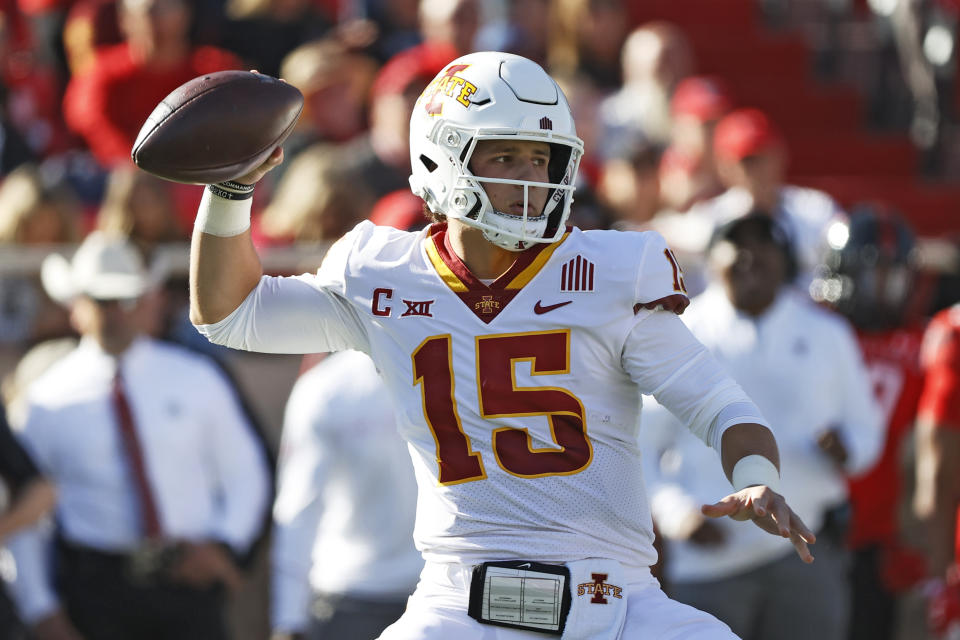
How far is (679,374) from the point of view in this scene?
3684 mm

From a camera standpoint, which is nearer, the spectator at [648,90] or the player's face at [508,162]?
the player's face at [508,162]

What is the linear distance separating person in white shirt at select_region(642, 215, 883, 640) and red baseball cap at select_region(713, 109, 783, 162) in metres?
1.28

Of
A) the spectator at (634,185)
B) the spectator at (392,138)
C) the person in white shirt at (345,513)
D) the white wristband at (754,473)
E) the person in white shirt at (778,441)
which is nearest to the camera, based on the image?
the white wristband at (754,473)

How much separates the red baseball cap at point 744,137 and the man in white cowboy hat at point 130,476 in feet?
8.25

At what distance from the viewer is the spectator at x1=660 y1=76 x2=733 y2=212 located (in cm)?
798

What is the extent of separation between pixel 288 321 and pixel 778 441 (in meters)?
2.69

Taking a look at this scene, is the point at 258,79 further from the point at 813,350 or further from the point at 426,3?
the point at 426,3

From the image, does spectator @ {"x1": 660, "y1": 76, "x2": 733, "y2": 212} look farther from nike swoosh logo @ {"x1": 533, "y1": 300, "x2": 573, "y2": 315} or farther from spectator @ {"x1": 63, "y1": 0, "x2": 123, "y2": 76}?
nike swoosh logo @ {"x1": 533, "y1": 300, "x2": 573, "y2": 315}

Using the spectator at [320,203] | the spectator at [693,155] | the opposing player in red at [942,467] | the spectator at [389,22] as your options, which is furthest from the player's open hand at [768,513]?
the spectator at [389,22]

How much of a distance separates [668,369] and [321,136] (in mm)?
4676

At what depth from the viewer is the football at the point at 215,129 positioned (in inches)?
140

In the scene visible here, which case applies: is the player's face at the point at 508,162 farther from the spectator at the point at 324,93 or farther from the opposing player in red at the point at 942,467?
the spectator at the point at 324,93

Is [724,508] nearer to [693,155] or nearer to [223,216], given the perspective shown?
[223,216]

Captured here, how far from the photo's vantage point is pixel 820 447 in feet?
19.8
